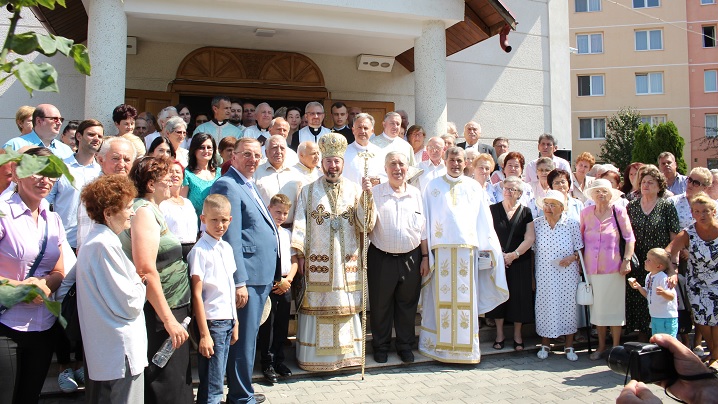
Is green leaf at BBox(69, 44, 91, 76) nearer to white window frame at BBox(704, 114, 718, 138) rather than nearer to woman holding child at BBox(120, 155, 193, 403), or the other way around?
woman holding child at BBox(120, 155, 193, 403)

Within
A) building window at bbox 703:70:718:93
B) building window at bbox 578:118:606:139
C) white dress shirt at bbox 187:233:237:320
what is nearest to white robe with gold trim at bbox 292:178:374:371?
white dress shirt at bbox 187:233:237:320

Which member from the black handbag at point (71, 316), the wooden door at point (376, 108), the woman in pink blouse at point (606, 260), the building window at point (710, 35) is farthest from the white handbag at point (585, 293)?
the building window at point (710, 35)

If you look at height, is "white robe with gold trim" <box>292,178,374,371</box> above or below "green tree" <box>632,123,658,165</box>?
below

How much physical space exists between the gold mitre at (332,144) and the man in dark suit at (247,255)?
34.0 inches

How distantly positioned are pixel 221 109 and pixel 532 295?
4.54m

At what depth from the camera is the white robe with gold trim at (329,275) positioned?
5715 millimetres

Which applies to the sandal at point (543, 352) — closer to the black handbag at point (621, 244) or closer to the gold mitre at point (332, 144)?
the black handbag at point (621, 244)

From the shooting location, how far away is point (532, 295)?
22.2 ft

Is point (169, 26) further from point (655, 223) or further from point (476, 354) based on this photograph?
point (655, 223)

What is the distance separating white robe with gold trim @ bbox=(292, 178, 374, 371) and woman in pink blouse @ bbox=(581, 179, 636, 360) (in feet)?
8.05

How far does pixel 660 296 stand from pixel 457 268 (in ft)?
6.31

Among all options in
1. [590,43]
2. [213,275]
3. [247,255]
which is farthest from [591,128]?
[213,275]

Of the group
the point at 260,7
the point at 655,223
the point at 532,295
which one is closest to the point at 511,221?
the point at 532,295

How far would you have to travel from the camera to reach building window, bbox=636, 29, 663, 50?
37.2 m
